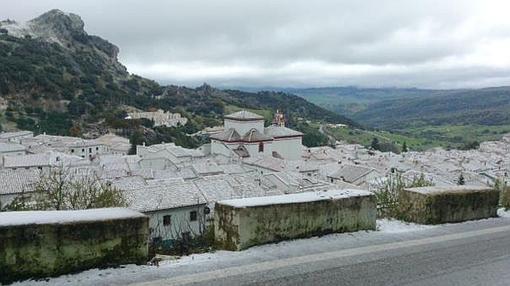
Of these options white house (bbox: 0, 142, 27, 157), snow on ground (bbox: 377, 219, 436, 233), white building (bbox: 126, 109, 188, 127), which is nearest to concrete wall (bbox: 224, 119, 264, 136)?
white house (bbox: 0, 142, 27, 157)

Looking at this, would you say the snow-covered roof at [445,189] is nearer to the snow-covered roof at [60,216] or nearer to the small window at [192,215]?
the snow-covered roof at [60,216]

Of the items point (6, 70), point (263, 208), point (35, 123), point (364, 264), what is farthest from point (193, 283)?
point (6, 70)

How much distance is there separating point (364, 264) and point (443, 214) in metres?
3.40

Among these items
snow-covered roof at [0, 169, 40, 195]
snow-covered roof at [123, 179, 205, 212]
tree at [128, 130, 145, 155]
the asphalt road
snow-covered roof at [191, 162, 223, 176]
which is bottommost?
tree at [128, 130, 145, 155]

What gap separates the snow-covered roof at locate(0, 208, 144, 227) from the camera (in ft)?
17.9

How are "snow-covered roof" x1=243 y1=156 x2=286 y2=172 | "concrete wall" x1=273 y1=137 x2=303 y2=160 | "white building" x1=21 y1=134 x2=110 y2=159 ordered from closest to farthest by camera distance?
1. "snow-covered roof" x1=243 y1=156 x2=286 y2=172
2. "concrete wall" x1=273 y1=137 x2=303 y2=160
3. "white building" x1=21 y1=134 x2=110 y2=159

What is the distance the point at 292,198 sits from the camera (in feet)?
24.5

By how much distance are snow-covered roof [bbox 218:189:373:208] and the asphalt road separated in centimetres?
63

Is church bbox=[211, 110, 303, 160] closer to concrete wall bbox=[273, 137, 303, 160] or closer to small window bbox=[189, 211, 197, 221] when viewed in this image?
concrete wall bbox=[273, 137, 303, 160]

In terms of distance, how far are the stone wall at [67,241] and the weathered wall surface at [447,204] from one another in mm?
5152

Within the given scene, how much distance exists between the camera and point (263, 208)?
6902mm

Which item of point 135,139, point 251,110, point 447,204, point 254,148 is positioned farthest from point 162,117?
point 447,204

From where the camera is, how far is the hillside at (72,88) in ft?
310

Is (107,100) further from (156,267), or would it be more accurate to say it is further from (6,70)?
(156,267)
